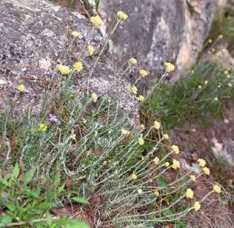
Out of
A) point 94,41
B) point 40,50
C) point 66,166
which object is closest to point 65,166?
point 66,166

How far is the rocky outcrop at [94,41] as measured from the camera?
296 centimetres

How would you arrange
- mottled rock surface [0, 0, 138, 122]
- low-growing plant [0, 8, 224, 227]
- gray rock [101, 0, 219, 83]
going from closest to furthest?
1. low-growing plant [0, 8, 224, 227]
2. mottled rock surface [0, 0, 138, 122]
3. gray rock [101, 0, 219, 83]

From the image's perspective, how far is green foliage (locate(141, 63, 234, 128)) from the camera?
3943mm

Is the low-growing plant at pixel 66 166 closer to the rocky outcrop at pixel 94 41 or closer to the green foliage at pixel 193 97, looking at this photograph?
the rocky outcrop at pixel 94 41

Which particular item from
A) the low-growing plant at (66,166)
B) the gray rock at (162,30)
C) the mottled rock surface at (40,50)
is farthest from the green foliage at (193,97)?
the low-growing plant at (66,166)

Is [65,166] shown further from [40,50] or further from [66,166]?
[40,50]

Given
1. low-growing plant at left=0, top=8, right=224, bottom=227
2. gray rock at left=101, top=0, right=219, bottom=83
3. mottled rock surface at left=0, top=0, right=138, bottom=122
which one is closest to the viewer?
low-growing plant at left=0, top=8, right=224, bottom=227

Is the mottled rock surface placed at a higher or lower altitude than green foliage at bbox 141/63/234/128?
higher

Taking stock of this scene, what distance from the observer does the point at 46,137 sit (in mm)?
2484

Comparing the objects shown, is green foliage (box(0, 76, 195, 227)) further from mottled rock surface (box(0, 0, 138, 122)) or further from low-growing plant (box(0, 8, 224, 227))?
mottled rock surface (box(0, 0, 138, 122))

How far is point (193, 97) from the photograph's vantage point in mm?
4301

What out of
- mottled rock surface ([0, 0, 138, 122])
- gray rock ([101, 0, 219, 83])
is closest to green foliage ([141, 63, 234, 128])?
gray rock ([101, 0, 219, 83])

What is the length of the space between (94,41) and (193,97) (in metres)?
1.20

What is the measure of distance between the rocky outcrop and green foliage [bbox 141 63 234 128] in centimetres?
20
